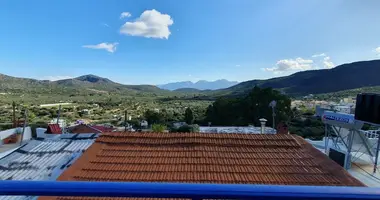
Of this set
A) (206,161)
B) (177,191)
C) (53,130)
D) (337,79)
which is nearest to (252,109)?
(53,130)

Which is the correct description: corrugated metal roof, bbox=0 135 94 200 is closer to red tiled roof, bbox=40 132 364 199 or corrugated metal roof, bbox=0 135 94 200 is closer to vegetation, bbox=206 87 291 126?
red tiled roof, bbox=40 132 364 199

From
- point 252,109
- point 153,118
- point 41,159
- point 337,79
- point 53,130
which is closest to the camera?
point 41,159

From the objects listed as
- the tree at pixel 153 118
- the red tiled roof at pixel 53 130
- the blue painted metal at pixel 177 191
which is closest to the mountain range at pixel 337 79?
the tree at pixel 153 118

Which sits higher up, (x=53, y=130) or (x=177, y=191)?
(x=177, y=191)

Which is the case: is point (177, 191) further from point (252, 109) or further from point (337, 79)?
point (337, 79)

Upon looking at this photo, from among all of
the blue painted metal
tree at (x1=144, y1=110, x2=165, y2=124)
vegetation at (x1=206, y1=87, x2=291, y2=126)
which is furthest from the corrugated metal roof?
tree at (x1=144, y1=110, x2=165, y2=124)

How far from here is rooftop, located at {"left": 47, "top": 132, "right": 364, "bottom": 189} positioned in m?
4.51

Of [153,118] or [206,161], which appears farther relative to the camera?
[153,118]

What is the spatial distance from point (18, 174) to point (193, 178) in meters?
3.27

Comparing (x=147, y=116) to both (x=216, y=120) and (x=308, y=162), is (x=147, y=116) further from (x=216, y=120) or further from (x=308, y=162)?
(x=308, y=162)

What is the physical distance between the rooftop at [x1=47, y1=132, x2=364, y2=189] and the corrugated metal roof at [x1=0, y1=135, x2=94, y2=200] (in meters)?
0.72

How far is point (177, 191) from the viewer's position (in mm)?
921

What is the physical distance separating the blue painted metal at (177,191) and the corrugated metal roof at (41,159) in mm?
4400

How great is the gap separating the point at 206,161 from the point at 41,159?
3523mm
